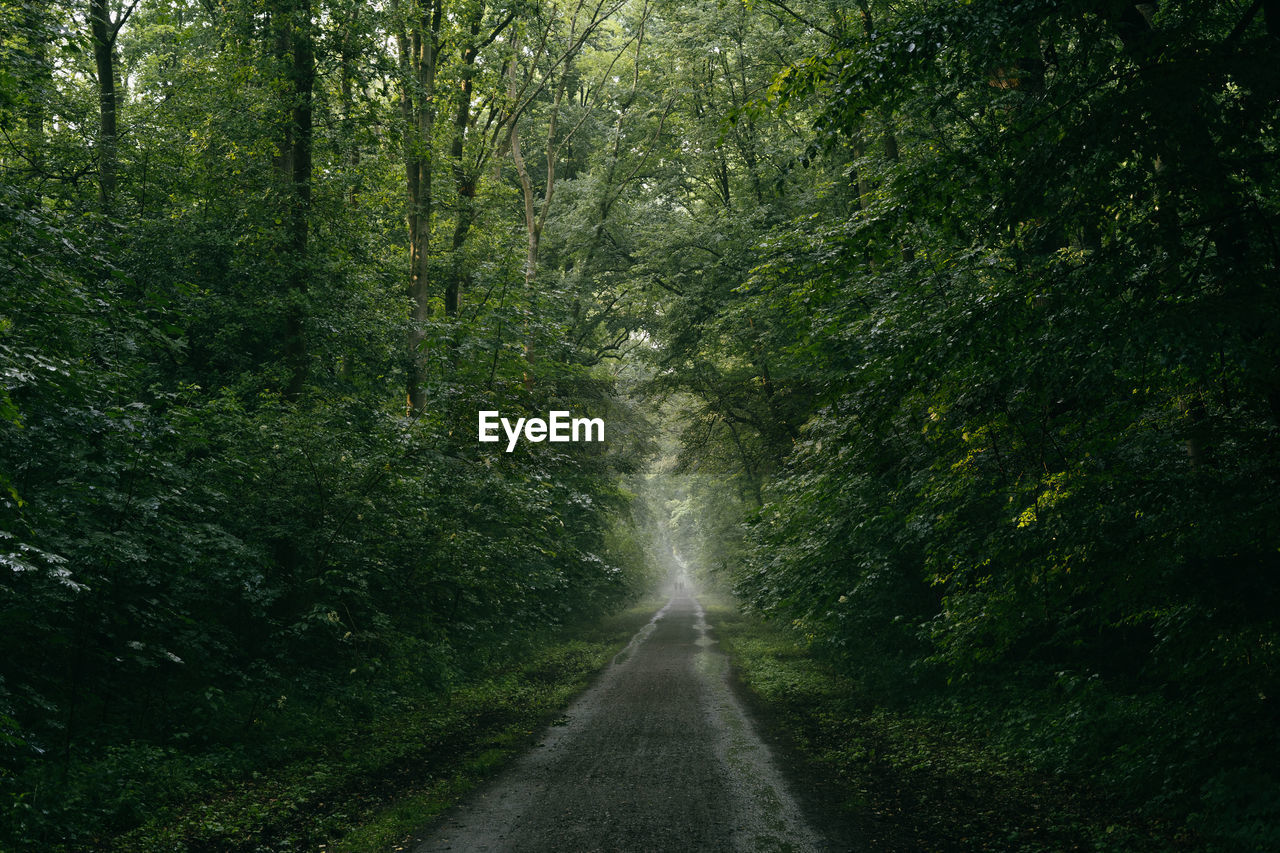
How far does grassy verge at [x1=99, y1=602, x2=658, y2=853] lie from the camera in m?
5.70

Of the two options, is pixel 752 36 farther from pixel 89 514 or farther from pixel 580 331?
pixel 89 514

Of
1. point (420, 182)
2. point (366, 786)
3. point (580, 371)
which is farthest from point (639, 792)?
point (580, 371)

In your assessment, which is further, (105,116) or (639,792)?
(105,116)

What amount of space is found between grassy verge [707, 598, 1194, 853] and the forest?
0.28 meters

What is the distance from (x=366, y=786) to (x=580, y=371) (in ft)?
46.2

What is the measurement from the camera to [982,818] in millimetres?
6254

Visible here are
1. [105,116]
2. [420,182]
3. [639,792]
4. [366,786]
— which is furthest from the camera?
[420,182]

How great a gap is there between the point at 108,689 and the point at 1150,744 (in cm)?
951

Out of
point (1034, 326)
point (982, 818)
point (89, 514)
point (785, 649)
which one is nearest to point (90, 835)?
point (89, 514)

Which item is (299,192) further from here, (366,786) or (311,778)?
(366,786)

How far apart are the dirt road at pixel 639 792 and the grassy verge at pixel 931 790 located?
1.73 ft

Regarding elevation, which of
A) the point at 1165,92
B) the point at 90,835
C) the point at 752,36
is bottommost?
the point at 90,835

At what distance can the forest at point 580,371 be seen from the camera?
489 cm

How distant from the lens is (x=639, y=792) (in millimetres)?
7129
